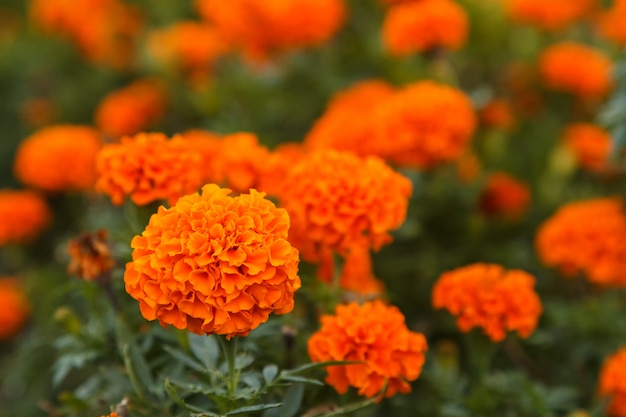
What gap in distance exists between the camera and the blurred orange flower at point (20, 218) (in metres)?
2.89

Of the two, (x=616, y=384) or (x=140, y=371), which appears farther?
(x=616, y=384)

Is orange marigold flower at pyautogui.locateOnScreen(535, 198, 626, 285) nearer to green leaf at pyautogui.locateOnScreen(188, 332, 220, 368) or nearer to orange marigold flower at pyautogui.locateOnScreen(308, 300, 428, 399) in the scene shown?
orange marigold flower at pyautogui.locateOnScreen(308, 300, 428, 399)

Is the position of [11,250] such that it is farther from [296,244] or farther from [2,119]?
[296,244]

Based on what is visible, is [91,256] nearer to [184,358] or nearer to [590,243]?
[184,358]

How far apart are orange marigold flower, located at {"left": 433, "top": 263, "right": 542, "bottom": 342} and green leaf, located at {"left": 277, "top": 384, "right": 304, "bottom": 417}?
1.34 feet

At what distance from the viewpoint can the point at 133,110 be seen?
3.28 meters

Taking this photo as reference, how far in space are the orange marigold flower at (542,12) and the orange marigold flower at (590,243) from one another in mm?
1260

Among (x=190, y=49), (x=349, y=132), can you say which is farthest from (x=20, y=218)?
(x=349, y=132)

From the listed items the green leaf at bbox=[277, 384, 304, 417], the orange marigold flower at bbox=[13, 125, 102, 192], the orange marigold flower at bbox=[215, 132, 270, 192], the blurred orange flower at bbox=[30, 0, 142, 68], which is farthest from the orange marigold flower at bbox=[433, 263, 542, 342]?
the blurred orange flower at bbox=[30, 0, 142, 68]

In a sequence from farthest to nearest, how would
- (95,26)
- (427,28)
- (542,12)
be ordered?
(95,26)
(542,12)
(427,28)

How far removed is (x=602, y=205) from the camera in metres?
2.13

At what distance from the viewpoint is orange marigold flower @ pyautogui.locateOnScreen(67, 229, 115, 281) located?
1.63 m

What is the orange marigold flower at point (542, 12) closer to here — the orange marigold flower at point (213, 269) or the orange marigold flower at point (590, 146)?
the orange marigold flower at point (590, 146)

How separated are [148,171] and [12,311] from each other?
60.5 inches
